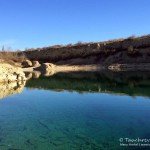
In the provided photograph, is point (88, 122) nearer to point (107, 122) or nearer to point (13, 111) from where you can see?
point (107, 122)

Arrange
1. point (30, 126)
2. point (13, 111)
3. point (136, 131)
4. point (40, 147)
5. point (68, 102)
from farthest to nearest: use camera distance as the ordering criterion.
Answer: point (68, 102)
point (13, 111)
point (30, 126)
point (136, 131)
point (40, 147)

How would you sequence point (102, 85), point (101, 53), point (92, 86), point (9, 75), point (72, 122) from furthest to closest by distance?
1. point (101, 53)
2. point (9, 75)
3. point (102, 85)
4. point (92, 86)
5. point (72, 122)

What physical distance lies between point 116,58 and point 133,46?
179 inches

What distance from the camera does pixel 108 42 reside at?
68.0m

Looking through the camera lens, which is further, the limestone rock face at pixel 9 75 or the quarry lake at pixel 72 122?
the limestone rock face at pixel 9 75

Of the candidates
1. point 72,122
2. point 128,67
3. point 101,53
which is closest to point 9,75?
point 72,122

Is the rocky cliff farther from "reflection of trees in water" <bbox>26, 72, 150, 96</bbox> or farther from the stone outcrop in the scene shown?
"reflection of trees in water" <bbox>26, 72, 150, 96</bbox>

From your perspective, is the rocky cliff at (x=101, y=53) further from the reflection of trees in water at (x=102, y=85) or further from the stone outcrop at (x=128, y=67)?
the reflection of trees in water at (x=102, y=85)

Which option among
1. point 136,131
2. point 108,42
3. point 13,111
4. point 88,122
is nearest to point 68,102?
point 13,111

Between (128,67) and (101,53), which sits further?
(101,53)

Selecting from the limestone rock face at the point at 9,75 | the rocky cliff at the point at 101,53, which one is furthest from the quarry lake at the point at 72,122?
the rocky cliff at the point at 101,53

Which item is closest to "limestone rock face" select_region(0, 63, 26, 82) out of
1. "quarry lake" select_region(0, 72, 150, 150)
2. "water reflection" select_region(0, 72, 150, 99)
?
"water reflection" select_region(0, 72, 150, 99)

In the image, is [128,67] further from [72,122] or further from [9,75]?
[72,122]

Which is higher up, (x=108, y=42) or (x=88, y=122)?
(x=108, y=42)
